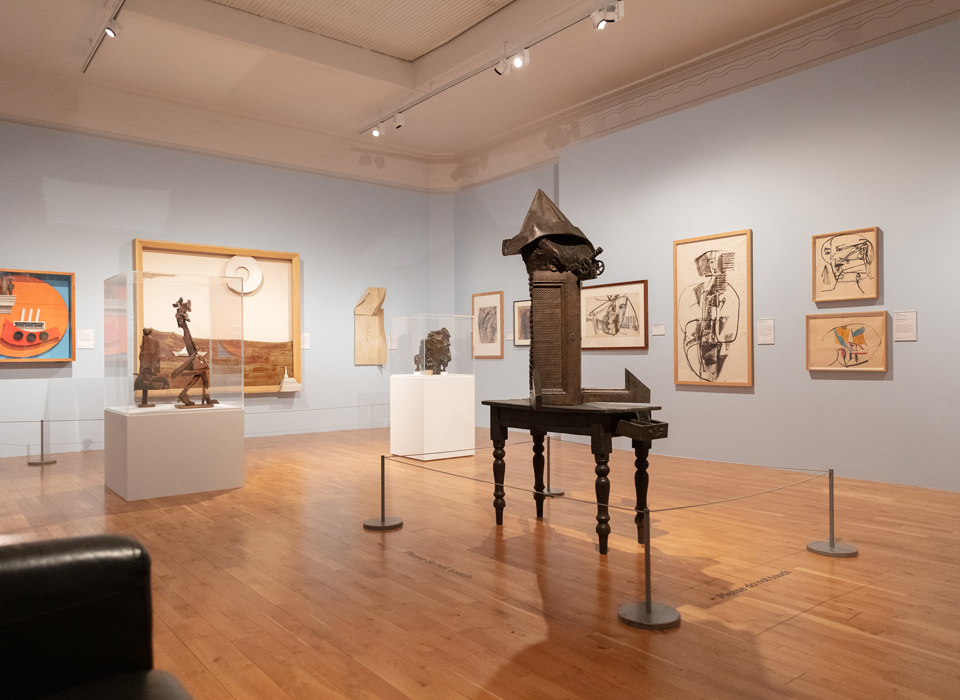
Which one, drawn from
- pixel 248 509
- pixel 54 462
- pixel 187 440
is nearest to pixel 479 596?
pixel 248 509

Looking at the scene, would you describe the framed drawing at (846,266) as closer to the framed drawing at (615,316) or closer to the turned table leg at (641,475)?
the framed drawing at (615,316)

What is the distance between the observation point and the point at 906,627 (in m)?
3.57

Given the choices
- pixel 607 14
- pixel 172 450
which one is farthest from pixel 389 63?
pixel 172 450

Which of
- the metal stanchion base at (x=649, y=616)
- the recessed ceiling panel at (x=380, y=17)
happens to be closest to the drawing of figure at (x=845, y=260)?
the recessed ceiling panel at (x=380, y=17)

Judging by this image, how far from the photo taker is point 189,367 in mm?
7344

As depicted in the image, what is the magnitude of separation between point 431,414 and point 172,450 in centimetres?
324

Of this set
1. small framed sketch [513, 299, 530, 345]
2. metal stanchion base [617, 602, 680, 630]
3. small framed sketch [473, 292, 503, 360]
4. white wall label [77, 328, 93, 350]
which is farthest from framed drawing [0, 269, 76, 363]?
metal stanchion base [617, 602, 680, 630]

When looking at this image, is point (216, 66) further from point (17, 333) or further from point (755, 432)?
point (755, 432)

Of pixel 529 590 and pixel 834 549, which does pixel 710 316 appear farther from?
pixel 529 590

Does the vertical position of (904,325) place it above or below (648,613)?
above

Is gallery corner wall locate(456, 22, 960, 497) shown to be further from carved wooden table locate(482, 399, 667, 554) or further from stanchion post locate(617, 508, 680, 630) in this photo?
stanchion post locate(617, 508, 680, 630)

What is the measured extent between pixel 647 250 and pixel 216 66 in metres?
6.66

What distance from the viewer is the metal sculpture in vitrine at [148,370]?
704 cm

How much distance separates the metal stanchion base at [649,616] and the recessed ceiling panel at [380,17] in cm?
756
